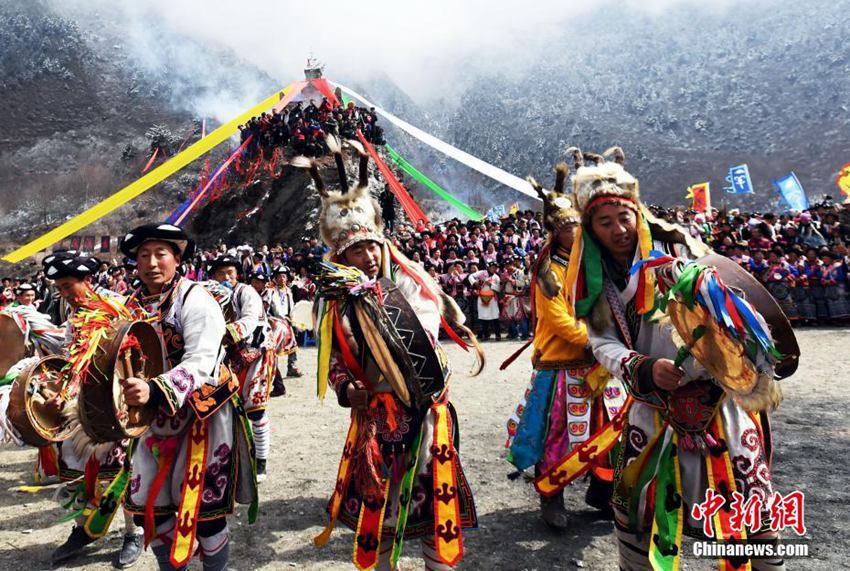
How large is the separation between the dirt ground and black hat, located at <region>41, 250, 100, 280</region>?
1889 millimetres

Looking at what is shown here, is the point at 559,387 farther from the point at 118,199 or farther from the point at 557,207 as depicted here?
the point at 118,199

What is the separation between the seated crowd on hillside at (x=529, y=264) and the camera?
11555mm

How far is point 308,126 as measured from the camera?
73.6 ft

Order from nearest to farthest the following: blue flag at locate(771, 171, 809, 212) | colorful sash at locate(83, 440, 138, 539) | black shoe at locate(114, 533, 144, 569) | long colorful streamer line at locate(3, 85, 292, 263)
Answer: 1. colorful sash at locate(83, 440, 138, 539)
2. black shoe at locate(114, 533, 144, 569)
3. long colorful streamer line at locate(3, 85, 292, 263)
4. blue flag at locate(771, 171, 809, 212)

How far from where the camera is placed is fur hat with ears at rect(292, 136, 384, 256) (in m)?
2.79

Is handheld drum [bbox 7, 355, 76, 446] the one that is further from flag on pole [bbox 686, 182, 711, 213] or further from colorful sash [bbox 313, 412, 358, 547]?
flag on pole [bbox 686, 182, 711, 213]

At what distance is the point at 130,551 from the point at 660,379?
3.45 meters

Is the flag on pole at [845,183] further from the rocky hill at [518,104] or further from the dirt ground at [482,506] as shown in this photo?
the rocky hill at [518,104]

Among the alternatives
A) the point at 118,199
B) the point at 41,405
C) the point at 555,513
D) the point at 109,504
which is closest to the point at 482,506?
the point at 555,513

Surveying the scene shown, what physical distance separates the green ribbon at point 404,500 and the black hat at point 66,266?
9.26 feet

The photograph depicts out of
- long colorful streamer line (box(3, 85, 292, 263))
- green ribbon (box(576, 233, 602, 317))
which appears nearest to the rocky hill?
long colorful streamer line (box(3, 85, 292, 263))

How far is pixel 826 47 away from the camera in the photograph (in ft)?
178

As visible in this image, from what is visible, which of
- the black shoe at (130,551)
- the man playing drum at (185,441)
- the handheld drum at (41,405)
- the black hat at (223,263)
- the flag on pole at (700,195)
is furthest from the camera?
the flag on pole at (700,195)

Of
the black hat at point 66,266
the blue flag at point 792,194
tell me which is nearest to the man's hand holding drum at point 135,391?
the black hat at point 66,266
